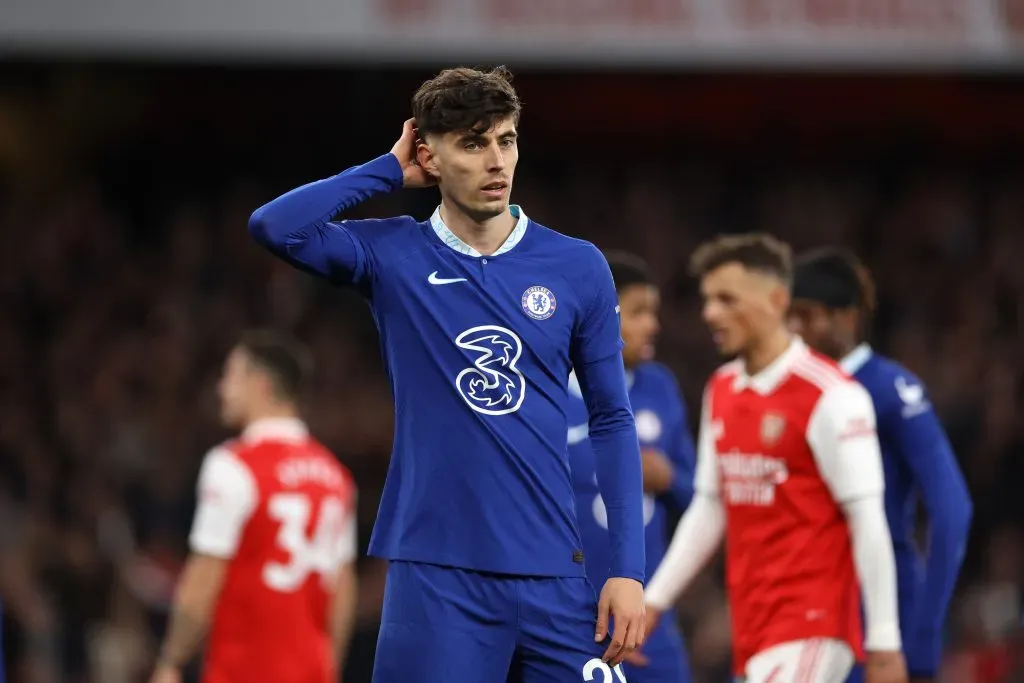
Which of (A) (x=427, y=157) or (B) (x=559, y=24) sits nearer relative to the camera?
(A) (x=427, y=157)

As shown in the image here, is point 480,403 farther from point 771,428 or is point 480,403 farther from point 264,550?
point 264,550

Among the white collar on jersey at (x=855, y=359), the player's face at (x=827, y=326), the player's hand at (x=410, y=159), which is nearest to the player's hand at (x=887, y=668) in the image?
the white collar on jersey at (x=855, y=359)

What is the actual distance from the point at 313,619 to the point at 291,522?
18.4 inches

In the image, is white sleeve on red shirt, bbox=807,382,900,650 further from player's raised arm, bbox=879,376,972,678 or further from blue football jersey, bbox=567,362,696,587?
blue football jersey, bbox=567,362,696,587

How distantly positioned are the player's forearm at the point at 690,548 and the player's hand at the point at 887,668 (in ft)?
2.47

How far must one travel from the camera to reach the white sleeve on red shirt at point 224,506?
20.4 feet

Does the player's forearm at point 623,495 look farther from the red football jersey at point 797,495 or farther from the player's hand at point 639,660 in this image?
the player's hand at point 639,660

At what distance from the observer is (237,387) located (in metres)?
6.69

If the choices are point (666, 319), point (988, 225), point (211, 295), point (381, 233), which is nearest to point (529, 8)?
point (666, 319)

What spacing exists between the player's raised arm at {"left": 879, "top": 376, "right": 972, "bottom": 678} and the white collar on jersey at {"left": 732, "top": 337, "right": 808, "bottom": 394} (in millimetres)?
461

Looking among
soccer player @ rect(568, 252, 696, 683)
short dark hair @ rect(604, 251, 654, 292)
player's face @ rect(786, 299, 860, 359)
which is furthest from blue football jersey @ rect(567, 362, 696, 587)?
player's face @ rect(786, 299, 860, 359)

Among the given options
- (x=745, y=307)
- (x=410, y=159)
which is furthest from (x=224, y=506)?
(x=410, y=159)

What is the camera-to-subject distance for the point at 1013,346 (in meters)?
14.1

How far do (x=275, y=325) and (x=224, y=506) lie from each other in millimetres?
8376
